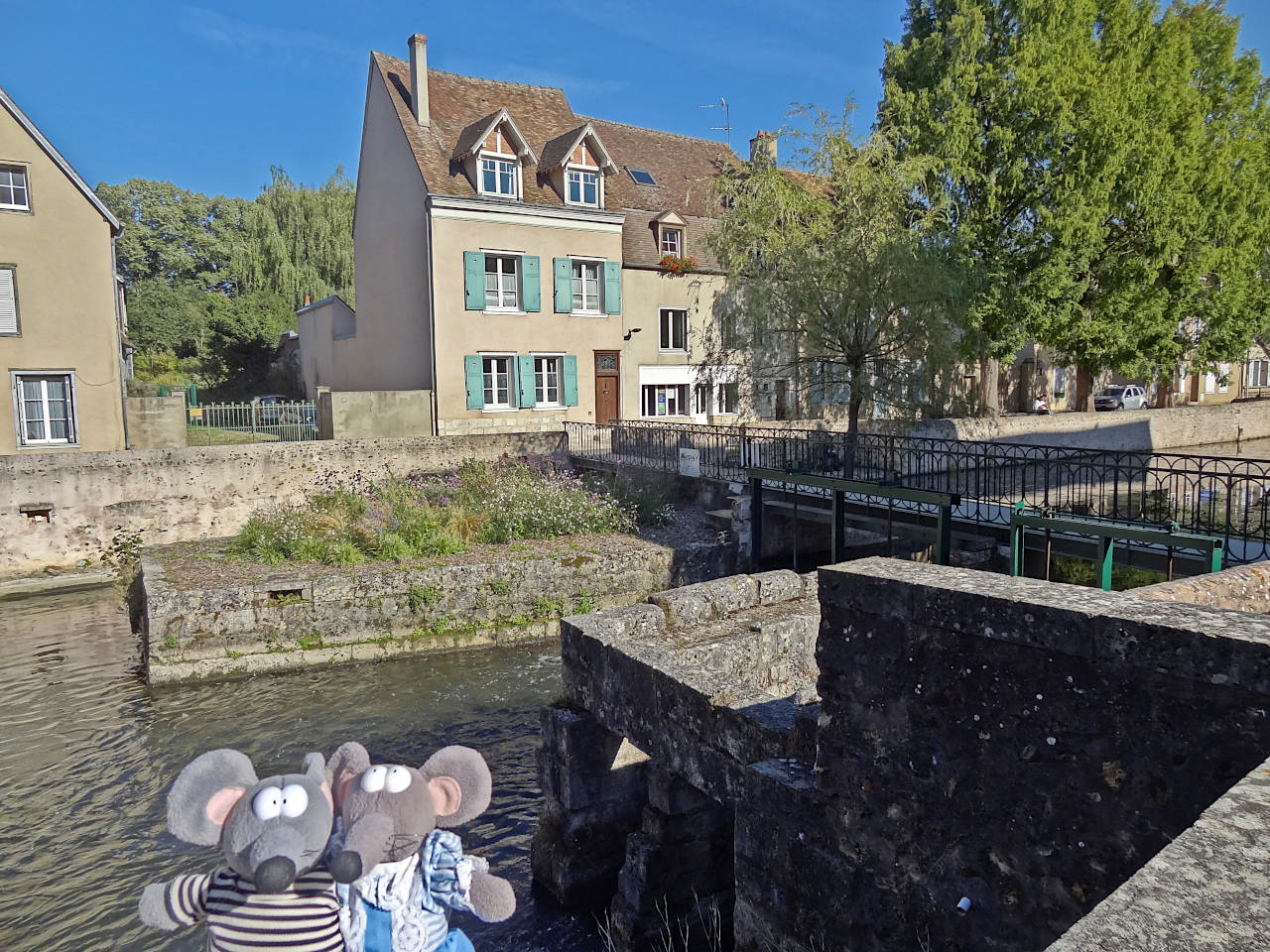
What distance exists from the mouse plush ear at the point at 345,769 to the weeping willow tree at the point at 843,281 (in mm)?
15113

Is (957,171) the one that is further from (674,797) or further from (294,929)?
(294,929)

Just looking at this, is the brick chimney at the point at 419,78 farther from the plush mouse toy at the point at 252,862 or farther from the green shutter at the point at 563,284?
the plush mouse toy at the point at 252,862

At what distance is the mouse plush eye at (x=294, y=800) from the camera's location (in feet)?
11.3

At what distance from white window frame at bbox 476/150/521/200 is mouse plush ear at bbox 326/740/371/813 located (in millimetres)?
23577

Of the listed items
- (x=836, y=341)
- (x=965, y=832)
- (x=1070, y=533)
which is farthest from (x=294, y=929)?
(x=836, y=341)

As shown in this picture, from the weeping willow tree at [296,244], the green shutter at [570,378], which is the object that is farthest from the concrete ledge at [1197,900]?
the weeping willow tree at [296,244]

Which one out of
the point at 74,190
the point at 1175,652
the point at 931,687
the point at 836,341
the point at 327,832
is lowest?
the point at 327,832

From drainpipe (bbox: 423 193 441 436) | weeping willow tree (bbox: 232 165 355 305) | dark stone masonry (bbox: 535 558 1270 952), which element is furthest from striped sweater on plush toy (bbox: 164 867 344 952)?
weeping willow tree (bbox: 232 165 355 305)

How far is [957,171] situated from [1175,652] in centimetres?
2339

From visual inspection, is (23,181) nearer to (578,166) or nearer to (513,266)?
(513,266)

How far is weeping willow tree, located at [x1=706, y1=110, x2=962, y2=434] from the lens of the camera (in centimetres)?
1728

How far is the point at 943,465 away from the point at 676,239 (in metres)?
13.5

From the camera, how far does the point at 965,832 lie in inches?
133

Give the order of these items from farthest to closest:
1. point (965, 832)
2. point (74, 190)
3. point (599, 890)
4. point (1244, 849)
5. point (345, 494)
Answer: point (74, 190) → point (345, 494) → point (599, 890) → point (965, 832) → point (1244, 849)
